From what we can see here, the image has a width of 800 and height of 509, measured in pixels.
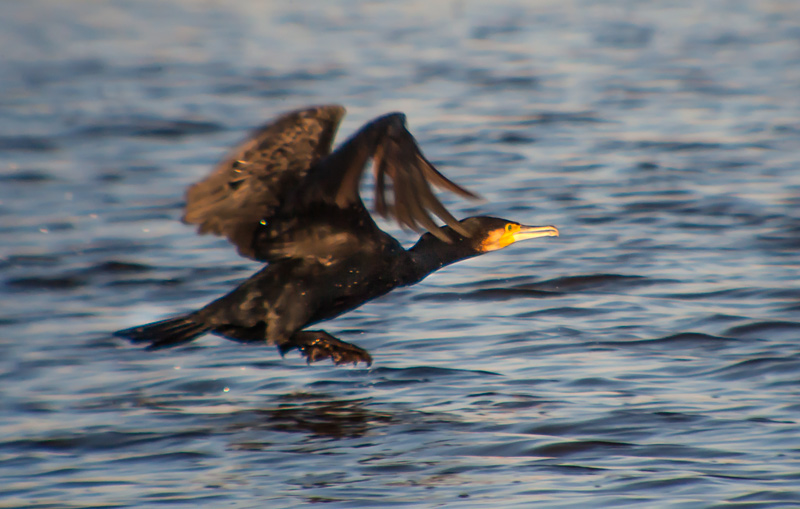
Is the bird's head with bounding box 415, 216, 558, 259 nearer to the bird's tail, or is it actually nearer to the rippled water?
the rippled water

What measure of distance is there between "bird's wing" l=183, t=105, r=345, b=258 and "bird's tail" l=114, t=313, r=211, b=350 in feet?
1.57

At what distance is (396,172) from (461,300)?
2522mm

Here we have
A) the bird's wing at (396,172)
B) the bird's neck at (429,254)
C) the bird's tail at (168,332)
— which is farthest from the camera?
the bird's neck at (429,254)

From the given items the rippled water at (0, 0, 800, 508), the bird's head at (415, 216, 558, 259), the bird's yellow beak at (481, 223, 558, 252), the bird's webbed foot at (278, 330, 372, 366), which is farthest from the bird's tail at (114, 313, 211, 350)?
the bird's yellow beak at (481, 223, 558, 252)

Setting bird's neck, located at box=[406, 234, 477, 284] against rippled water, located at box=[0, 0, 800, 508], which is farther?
bird's neck, located at box=[406, 234, 477, 284]

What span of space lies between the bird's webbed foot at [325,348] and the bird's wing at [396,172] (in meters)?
0.99

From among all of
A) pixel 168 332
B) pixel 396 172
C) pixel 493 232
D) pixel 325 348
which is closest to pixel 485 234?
pixel 493 232

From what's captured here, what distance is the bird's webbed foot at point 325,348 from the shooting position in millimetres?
5719

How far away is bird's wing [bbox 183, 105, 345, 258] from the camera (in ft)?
18.5

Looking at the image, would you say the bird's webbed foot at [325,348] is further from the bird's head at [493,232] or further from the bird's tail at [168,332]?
the bird's head at [493,232]

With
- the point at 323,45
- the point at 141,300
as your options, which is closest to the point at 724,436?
the point at 141,300

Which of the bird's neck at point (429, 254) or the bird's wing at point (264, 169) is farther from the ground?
the bird's wing at point (264, 169)

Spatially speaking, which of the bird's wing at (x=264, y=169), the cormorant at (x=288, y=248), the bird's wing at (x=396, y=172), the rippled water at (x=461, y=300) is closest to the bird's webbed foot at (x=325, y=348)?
the cormorant at (x=288, y=248)

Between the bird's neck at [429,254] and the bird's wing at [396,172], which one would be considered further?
the bird's neck at [429,254]
